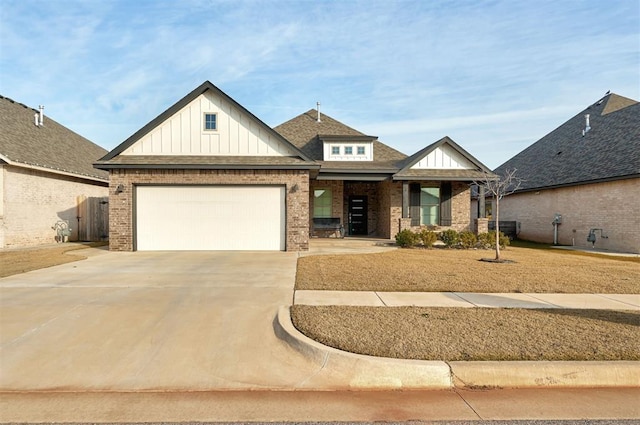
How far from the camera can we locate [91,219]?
18.4m

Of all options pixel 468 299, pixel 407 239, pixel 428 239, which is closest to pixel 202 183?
pixel 407 239

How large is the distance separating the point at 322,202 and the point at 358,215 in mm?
2650

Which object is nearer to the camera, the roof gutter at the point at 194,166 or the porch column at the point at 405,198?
the roof gutter at the point at 194,166

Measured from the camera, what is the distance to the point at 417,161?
1769 cm

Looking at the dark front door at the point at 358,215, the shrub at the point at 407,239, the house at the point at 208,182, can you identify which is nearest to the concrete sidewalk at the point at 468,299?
the house at the point at 208,182

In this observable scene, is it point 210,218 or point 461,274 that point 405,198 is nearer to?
point 461,274

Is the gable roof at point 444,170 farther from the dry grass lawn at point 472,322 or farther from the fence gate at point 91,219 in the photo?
the fence gate at point 91,219

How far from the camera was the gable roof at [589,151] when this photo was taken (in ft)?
52.7

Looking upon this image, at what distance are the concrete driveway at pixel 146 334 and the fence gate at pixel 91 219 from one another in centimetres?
1079

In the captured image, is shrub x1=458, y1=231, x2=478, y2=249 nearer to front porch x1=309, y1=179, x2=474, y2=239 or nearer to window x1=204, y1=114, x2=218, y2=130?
front porch x1=309, y1=179, x2=474, y2=239

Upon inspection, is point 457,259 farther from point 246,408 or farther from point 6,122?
point 6,122

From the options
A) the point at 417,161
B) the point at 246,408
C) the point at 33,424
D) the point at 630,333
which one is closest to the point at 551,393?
the point at 630,333

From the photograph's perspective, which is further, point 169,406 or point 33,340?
point 33,340

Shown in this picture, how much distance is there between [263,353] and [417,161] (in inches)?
590
